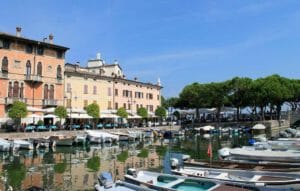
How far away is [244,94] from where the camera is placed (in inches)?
3435

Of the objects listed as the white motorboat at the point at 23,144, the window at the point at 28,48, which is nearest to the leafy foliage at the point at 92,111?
the window at the point at 28,48

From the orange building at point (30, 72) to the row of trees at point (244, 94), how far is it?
35840 millimetres

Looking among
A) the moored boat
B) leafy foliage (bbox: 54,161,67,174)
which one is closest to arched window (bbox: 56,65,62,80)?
the moored boat

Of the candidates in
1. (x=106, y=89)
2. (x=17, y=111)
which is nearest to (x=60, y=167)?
(x=17, y=111)

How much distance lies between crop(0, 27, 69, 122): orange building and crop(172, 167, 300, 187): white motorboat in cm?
4085

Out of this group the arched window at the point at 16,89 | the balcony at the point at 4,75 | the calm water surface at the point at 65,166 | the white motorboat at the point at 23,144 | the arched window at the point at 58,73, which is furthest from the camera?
the arched window at the point at 58,73

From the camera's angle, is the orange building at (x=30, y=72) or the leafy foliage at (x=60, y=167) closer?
the leafy foliage at (x=60, y=167)

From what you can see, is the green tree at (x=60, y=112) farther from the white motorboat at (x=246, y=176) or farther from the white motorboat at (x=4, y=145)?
the white motorboat at (x=246, y=176)

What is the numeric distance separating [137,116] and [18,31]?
27.1 meters

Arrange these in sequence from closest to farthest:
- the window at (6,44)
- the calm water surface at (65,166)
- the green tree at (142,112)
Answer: the calm water surface at (65,166) < the window at (6,44) < the green tree at (142,112)

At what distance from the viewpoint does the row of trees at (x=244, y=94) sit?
84875mm

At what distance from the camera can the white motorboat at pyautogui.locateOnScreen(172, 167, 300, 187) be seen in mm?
17281

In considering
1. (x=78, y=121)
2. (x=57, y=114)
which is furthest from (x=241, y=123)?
(x=57, y=114)

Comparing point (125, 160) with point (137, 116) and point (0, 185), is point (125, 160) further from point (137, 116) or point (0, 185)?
point (137, 116)
